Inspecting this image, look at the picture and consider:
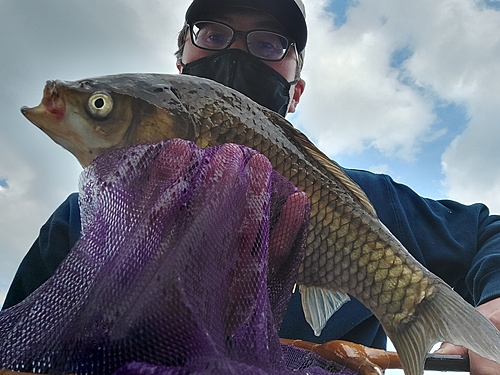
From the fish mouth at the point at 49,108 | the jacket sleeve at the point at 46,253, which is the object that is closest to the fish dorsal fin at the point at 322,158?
the fish mouth at the point at 49,108

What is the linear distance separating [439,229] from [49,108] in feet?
6.08

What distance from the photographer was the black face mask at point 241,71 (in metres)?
1.91

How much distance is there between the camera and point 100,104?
0.98 metres

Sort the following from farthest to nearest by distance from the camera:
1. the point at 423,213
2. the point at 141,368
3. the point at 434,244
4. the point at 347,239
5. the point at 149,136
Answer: the point at 423,213 < the point at 434,244 < the point at 347,239 < the point at 149,136 < the point at 141,368

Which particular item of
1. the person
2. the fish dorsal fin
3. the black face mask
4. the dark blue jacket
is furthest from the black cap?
the fish dorsal fin

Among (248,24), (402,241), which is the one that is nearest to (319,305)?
(402,241)

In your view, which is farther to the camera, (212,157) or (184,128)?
(184,128)

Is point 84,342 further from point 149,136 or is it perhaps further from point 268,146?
point 268,146

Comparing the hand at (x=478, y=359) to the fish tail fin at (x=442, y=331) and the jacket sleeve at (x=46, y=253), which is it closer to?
the fish tail fin at (x=442, y=331)

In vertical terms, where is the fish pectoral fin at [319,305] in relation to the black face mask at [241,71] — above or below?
below

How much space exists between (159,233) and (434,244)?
5.77ft

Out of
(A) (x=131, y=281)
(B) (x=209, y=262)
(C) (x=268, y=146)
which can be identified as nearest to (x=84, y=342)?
(A) (x=131, y=281)

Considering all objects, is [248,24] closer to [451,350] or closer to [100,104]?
[100,104]

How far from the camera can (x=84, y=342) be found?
537mm
